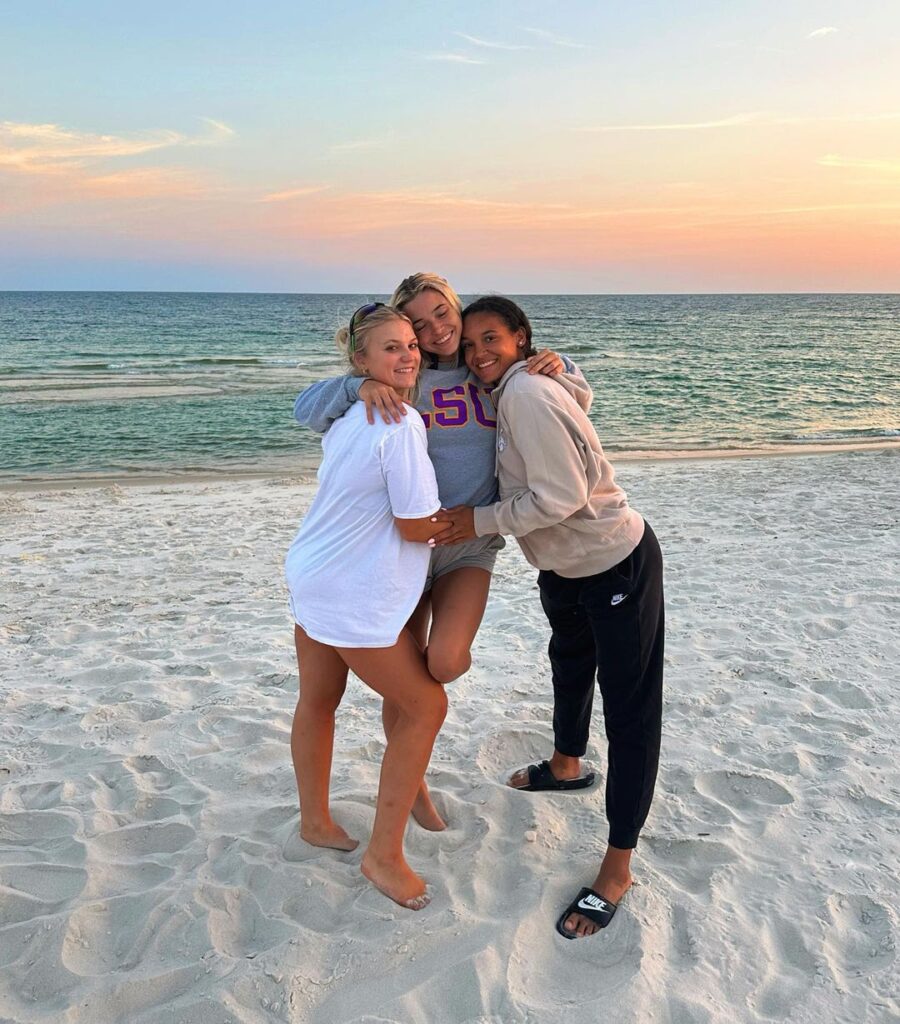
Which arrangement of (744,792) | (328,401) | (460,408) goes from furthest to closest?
1. (744,792)
2. (460,408)
3. (328,401)

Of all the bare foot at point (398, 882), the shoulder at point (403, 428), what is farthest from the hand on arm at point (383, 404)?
the bare foot at point (398, 882)

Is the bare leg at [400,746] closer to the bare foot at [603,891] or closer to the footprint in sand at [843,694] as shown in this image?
the bare foot at [603,891]

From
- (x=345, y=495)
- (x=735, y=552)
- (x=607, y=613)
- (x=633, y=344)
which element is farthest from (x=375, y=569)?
(x=633, y=344)

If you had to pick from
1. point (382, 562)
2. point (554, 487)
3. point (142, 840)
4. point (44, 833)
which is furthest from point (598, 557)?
point (44, 833)

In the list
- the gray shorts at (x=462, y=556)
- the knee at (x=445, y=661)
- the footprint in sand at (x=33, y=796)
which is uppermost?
the gray shorts at (x=462, y=556)

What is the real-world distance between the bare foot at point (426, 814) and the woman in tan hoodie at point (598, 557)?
69cm

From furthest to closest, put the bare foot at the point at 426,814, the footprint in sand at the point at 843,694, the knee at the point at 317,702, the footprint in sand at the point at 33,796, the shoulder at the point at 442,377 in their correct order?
the footprint in sand at the point at 843,694 → the footprint in sand at the point at 33,796 → the bare foot at the point at 426,814 → the knee at the point at 317,702 → the shoulder at the point at 442,377

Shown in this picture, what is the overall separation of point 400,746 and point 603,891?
856mm

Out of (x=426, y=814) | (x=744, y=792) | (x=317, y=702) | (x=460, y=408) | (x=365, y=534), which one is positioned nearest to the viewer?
(x=365, y=534)

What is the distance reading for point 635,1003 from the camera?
7.59ft

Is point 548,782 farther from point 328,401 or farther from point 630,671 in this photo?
point 328,401

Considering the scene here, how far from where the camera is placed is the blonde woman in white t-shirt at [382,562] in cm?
250

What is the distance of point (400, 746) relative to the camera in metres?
2.73

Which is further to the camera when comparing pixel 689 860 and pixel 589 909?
pixel 689 860
